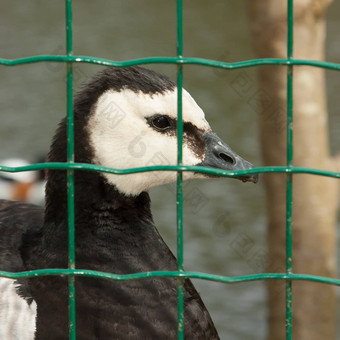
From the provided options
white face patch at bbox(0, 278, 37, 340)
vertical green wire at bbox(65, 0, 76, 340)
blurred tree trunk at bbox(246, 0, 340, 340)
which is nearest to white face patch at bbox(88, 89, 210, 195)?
white face patch at bbox(0, 278, 37, 340)

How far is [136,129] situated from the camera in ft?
7.29

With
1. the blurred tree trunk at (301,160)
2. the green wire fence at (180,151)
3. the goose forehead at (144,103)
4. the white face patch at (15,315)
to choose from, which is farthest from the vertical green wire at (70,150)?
the blurred tree trunk at (301,160)

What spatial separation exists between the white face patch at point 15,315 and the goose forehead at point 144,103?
1.67ft

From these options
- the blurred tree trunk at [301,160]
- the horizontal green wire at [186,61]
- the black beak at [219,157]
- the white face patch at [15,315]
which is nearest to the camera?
the horizontal green wire at [186,61]

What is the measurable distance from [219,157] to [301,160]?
3.56ft

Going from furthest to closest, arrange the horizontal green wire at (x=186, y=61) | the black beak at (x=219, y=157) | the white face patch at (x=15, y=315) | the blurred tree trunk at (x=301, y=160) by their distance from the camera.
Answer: the blurred tree trunk at (x=301, y=160), the black beak at (x=219, y=157), the white face patch at (x=15, y=315), the horizontal green wire at (x=186, y=61)

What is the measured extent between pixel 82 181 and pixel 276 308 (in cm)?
161

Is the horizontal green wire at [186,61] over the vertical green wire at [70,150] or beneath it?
over

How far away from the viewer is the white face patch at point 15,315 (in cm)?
206

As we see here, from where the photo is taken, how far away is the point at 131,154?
2223 millimetres

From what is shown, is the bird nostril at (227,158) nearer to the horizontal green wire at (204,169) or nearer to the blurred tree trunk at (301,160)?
the horizontal green wire at (204,169)

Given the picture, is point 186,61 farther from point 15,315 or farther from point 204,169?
point 15,315

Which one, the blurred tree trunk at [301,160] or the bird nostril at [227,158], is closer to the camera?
the bird nostril at [227,158]

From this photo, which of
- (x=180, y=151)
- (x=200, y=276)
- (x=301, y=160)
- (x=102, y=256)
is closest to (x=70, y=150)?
(x=180, y=151)
